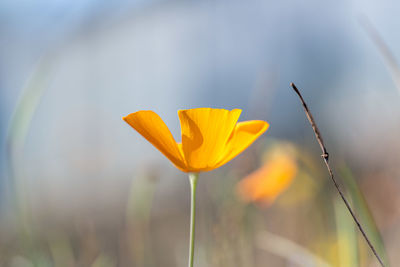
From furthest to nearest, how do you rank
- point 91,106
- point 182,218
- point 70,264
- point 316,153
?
point 91,106 < point 182,218 < point 316,153 < point 70,264

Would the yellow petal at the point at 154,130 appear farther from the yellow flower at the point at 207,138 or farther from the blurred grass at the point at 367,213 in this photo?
the blurred grass at the point at 367,213

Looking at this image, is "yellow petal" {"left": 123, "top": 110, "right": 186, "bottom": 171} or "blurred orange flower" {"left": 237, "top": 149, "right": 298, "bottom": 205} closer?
"yellow petal" {"left": 123, "top": 110, "right": 186, "bottom": 171}

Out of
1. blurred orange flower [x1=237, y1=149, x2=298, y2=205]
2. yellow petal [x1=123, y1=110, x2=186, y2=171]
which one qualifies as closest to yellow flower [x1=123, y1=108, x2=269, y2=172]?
yellow petal [x1=123, y1=110, x2=186, y2=171]

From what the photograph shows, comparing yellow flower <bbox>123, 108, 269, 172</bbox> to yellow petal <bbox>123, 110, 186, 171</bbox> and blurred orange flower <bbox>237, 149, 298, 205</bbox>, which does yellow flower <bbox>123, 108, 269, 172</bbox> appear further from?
blurred orange flower <bbox>237, 149, 298, 205</bbox>

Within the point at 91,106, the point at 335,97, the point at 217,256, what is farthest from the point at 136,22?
the point at 217,256

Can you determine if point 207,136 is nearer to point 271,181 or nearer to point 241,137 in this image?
point 241,137

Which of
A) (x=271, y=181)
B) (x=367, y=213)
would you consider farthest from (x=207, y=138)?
(x=271, y=181)

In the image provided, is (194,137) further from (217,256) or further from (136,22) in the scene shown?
(136,22)
